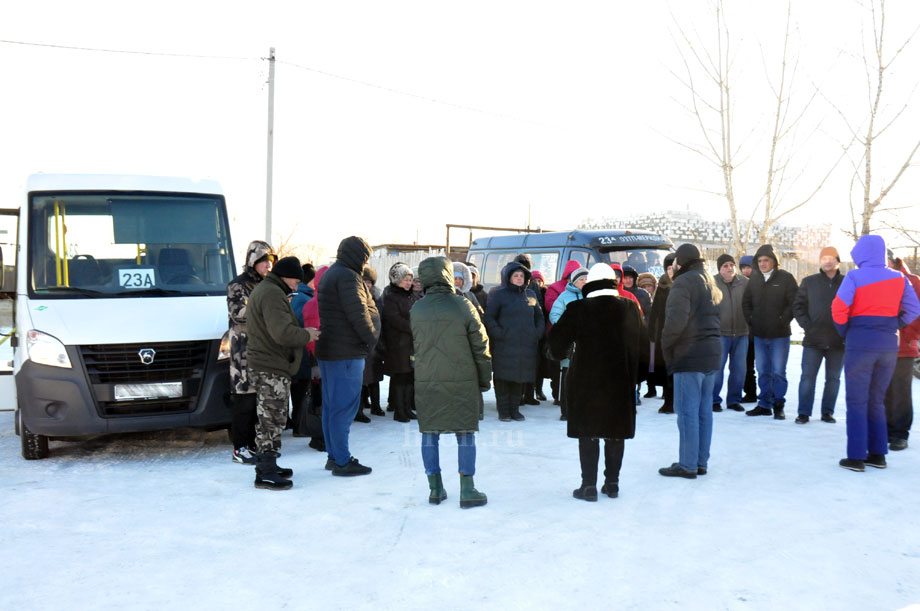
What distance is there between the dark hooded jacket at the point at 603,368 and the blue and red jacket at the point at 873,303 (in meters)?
2.12

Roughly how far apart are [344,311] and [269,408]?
0.93 meters

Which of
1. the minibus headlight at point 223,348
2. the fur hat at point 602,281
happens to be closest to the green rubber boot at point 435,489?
the fur hat at point 602,281

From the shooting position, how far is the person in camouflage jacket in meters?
6.21

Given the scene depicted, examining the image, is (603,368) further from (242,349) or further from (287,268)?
(242,349)

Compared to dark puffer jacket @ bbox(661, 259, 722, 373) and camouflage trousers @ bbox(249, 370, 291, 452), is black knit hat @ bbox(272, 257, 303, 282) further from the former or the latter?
dark puffer jacket @ bbox(661, 259, 722, 373)

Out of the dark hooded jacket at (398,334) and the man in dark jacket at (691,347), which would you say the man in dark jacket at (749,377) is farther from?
the dark hooded jacket at (398,334)

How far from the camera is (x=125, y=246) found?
6.78 metres

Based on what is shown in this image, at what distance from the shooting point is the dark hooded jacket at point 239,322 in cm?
A: 620

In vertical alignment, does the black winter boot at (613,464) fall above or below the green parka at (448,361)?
below

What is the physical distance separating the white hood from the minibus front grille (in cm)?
8

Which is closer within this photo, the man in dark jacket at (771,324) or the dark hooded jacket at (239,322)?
the dark hooded jacket at (239,322)

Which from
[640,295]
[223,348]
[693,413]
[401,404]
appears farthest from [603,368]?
[640,295]

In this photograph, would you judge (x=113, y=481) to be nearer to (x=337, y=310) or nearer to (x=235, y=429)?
(x=235, y=429)

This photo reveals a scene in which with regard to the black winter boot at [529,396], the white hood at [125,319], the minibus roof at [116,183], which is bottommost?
the black winter boot at [529,396]
